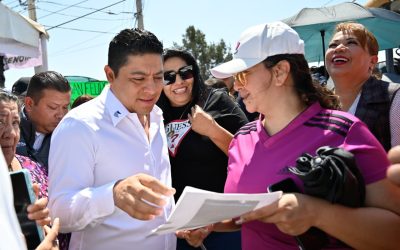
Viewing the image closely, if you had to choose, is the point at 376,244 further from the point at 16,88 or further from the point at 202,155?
the point at 16,88

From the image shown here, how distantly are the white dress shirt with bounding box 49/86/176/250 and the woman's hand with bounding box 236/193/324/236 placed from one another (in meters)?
0.64

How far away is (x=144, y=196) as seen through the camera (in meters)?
1.45

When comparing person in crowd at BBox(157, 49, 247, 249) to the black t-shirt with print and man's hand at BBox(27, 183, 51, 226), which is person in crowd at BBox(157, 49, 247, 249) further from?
man's hand at BBox(27, 183, 51, 226)

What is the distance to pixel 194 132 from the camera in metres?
2.55

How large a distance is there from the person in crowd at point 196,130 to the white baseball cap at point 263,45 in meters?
0.75

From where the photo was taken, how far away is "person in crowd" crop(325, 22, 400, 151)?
2416mm

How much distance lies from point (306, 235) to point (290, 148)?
0.37 meters

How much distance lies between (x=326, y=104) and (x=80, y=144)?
1073 mm

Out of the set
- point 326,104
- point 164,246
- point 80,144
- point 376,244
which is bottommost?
point 164,246

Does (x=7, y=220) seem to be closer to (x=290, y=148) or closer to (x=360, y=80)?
(x=290, y=148)

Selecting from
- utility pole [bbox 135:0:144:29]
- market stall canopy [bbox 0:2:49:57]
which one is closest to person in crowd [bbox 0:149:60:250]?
Result: market stall canopy [bbox 0:2:49:57]

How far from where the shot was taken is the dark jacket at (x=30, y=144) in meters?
2.70

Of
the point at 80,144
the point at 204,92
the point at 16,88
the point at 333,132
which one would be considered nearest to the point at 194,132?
the point at 204,92

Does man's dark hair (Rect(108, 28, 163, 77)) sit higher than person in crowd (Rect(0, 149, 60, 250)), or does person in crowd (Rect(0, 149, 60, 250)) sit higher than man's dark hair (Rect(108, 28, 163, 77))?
man's dark hair (Rect(108, 28, 163, 77))
